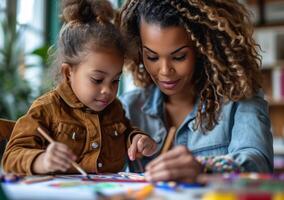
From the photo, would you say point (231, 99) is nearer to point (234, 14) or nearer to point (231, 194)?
point (234, 14)

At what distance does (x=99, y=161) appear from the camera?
1.29 metres

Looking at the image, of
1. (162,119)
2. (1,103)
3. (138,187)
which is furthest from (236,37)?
(1,103)

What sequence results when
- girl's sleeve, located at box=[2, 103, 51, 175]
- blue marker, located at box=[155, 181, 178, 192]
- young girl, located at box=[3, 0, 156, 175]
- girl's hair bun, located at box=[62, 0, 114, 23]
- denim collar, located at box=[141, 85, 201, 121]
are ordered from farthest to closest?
denim collar, located at box=[141, 85, 201, 121], girl's hair bun, located at box=[62, 0, 114, 23], young girl, located at box=[3, 0, 156, 175], girl's sleeve, located at box=[2, 103, 51, 175], blue marker, located at box=[155, 181, 178, 192]

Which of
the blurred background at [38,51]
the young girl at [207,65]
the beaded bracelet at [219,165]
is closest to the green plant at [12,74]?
the blurred background at [38,51]

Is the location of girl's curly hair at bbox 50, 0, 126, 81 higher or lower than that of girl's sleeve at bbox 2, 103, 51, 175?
higher

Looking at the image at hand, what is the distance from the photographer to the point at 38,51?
3193 mm

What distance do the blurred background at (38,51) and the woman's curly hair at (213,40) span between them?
2.11 feet

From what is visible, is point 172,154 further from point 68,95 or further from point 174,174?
point 68,95

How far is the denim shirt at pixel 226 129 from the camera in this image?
130cm

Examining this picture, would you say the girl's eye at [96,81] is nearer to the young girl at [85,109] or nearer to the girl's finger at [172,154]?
the young girl at [85,109]

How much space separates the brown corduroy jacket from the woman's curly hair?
9.5 inches

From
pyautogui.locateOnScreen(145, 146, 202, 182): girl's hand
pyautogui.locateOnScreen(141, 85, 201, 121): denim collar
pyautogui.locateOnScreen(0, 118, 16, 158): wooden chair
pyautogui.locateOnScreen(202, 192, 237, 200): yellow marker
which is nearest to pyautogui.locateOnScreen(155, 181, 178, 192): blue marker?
pyautogui.locateOnScreen(145, 146, 202, 182): girl's hand

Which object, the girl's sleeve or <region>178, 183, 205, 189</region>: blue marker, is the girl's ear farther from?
<region>178, 183, 205, 189</region>: blue marker

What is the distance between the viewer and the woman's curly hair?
150 centimetres
